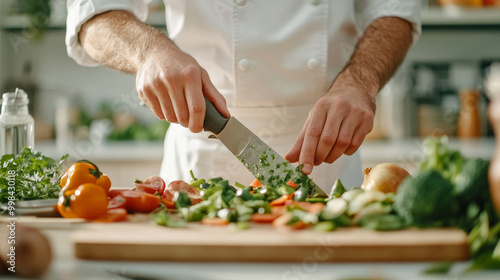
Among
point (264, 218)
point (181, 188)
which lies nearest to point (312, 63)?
point (181, 188)

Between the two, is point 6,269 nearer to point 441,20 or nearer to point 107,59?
point 107,59

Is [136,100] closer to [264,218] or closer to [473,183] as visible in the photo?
[264,218]

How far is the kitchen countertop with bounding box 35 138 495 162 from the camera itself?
7.98 feet

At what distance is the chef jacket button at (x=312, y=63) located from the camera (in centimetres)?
133

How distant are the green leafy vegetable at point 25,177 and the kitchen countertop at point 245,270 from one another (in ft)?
1.05

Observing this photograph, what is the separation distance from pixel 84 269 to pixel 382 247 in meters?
0.37

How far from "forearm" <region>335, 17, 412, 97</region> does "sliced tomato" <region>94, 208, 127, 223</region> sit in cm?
55

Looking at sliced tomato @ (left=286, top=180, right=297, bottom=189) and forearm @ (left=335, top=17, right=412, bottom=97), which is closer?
sliced tomato @ (left=286, top=180, right=297, bottom=189)

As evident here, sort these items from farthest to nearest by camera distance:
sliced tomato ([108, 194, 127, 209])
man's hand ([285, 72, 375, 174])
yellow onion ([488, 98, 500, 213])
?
man's hand ([285, 72, 375, 174]) < sliced tomato ([108, 194, 127, 209]) < yellow onion ([488, 98, 500, 213])

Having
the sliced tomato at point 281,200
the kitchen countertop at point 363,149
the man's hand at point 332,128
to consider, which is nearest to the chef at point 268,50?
the man's hand at point 332,128

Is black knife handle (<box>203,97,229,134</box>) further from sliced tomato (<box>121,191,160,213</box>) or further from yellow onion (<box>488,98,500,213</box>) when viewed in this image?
yellow onion (<box>488,98,500,213</box>)

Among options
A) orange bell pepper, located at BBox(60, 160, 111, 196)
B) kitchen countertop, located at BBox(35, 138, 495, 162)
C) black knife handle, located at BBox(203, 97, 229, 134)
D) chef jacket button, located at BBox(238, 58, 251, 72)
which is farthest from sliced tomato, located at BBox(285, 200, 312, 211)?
kitchen countertop, located at BBox(35, 138, 495, 162)

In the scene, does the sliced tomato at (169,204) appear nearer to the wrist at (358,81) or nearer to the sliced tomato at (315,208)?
the sliced tomato at (315,208)

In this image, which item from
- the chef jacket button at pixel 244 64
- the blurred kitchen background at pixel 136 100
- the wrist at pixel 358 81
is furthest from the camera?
the blurred kitchen background at pixel 136 100
